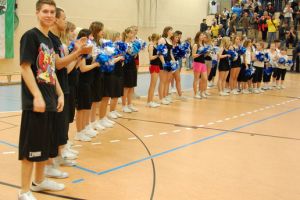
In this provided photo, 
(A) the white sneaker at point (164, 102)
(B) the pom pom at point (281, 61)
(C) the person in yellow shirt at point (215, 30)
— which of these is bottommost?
(A) the white sneaker at point (164, 102)

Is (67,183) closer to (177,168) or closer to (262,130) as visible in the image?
(177,168)

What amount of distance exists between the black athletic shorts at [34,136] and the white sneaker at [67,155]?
1.35 m

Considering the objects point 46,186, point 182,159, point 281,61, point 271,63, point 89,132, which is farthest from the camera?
point 281,61

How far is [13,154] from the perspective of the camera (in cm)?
496

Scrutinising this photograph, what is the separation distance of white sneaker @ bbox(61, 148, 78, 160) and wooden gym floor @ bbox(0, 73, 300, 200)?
0.37ft

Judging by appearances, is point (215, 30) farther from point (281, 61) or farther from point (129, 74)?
point (129, 74)

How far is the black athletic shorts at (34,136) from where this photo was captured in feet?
10.8

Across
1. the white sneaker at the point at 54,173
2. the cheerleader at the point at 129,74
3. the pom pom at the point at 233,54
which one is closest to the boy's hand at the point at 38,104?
the white sneaker at the point at 54,173

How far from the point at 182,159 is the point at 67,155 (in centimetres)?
149

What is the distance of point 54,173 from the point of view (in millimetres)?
4191

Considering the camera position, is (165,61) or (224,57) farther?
(224,57)

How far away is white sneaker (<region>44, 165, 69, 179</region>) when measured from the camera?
4.18 meters

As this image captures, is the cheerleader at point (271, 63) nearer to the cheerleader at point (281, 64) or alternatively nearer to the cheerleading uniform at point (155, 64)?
the cheerleader at point (281, 64)

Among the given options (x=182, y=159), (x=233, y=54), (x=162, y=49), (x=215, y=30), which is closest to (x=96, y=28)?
(x=182, y=159)
